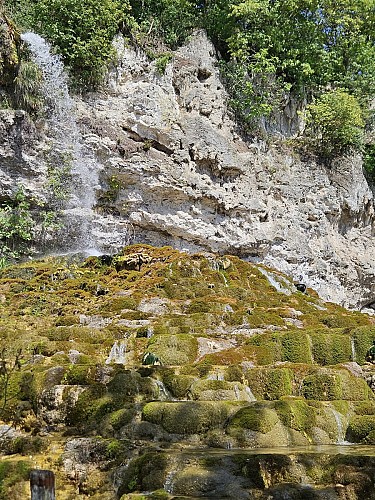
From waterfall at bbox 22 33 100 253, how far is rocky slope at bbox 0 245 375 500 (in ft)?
12.8

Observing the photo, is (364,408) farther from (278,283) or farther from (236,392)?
(278,283)

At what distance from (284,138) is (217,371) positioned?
1895cm

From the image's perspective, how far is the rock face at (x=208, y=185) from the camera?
21.3 m

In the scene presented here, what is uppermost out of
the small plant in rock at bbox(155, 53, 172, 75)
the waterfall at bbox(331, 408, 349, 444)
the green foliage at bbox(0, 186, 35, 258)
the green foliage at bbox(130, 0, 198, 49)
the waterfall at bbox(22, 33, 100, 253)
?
the green foliage at bbox(130, 0, 198, 49)

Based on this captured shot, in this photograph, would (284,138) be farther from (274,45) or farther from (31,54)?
(31,54)

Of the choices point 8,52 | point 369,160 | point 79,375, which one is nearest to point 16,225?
point 8,52

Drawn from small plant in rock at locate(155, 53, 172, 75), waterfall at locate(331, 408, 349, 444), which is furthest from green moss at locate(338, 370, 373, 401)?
small plant in rock at locate(155, 53, 172, 75)

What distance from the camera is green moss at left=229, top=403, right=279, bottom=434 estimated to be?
7.30 metres

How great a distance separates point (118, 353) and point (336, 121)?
18781 millimetres

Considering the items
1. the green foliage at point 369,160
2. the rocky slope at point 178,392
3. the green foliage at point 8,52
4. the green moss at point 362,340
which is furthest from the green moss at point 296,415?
the green foliage at point 369,160

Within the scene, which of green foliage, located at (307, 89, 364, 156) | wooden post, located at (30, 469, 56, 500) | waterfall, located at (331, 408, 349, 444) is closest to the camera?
wooden post, located at (30, 469, 56, 500)

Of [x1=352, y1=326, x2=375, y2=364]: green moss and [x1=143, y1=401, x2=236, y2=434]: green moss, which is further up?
[x1=352, y1=326, x2=375, y2=364]: green moss

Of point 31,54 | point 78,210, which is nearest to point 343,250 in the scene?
point 78,210

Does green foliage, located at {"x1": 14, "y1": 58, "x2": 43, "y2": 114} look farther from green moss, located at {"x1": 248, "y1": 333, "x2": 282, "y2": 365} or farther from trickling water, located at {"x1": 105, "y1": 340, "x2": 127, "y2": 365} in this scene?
green moss, located at {"x1": 248, "y1": 333, "x2": 282, "y2": 365}
